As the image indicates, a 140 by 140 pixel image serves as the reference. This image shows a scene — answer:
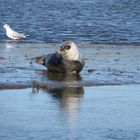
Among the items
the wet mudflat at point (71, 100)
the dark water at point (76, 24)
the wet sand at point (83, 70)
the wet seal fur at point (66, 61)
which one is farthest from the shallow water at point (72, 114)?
the dark water at point (76, 24)

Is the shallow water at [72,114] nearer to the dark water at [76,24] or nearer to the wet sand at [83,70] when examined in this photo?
the wet sand at [83,70]

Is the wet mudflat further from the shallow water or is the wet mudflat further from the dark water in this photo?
the dark water

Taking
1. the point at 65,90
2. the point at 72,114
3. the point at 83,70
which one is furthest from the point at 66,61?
the point at 72,114

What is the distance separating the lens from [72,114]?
39.5 ft

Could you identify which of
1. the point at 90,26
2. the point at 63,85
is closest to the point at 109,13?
the point at 90,26

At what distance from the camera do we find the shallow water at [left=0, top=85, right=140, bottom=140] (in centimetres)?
1073

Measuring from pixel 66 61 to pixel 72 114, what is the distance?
5.40 m

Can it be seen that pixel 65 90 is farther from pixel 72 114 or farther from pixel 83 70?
pixel 83 70

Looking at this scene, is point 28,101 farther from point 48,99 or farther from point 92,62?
point 92,62

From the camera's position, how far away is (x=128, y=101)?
13.3m

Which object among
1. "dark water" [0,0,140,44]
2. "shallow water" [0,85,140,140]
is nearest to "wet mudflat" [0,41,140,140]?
"shallow water" [0,85,140,140]

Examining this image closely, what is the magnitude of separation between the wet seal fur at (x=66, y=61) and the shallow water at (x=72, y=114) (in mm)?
2296

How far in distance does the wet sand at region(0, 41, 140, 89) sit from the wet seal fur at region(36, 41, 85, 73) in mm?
177

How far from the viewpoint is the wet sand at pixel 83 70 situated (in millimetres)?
15688
